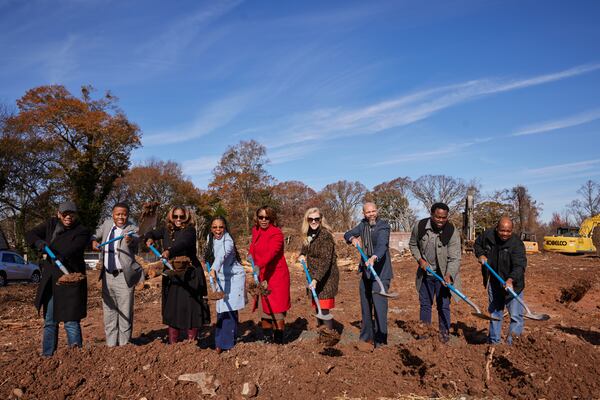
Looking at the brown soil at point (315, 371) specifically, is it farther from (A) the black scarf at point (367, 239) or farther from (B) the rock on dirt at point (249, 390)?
(A) the black scarf at point (367, 239)

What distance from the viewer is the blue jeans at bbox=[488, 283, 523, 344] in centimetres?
532

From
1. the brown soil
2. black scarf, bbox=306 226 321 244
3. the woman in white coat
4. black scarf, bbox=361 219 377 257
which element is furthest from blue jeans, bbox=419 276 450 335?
the woman in white coat

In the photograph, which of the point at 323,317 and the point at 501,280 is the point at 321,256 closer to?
the point at 323,317

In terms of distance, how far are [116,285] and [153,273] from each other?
1030 centimetres

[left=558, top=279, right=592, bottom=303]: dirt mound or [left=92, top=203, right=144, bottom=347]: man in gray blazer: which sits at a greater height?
[left=92, top=203, right=144, bottom=347]: man in gray blazer

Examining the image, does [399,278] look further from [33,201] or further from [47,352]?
[33,201]

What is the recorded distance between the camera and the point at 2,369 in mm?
3947

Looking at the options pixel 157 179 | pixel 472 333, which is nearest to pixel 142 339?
pixel 472 333

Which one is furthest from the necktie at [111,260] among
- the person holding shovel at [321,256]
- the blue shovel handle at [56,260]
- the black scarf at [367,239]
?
the black scarf at [367,239]

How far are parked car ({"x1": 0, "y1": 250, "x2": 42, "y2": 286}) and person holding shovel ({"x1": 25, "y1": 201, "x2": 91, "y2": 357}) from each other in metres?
13.2

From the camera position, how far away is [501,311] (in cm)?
549

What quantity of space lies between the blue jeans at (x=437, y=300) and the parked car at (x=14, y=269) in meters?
15.3

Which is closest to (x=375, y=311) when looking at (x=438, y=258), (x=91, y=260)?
(x=438, y=258)

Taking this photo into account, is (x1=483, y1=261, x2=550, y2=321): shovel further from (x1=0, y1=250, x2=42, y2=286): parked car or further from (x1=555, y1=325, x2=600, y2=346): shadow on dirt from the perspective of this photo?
(x1=0, y1=250, x2=42, y2=286): parked car
